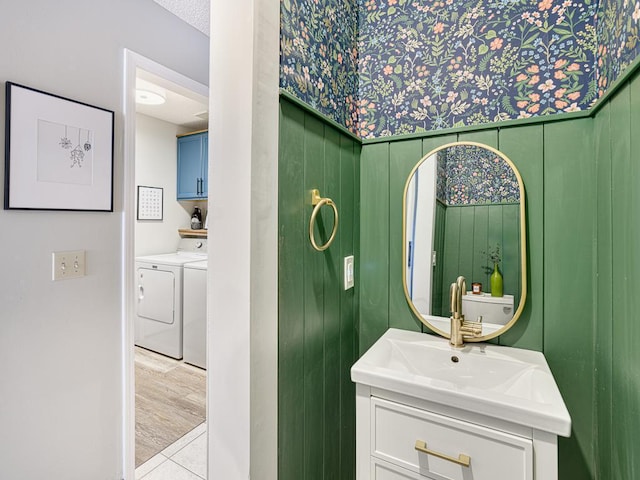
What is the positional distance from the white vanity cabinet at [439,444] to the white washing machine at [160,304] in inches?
96.4

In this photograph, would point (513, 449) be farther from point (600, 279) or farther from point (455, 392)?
point (600, 279)

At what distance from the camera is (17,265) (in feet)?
4.37

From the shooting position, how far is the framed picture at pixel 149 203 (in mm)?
3426

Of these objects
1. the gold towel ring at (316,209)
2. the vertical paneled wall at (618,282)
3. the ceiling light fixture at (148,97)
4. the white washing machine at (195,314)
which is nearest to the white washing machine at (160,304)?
the white washing machine at (195,314)

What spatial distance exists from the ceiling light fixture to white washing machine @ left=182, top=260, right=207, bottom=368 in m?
1.46

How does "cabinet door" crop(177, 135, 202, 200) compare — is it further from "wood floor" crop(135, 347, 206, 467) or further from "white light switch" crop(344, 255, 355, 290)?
"white light switch" crop(344, 255, 355, 290)

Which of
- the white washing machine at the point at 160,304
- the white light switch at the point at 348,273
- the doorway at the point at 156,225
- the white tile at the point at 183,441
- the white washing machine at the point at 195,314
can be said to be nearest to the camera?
the white light switch at the point at 348,273

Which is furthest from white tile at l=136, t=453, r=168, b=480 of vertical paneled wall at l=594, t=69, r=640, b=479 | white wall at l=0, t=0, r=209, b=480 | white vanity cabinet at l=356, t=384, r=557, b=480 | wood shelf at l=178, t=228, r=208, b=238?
wood shelf at l=178, t=228, r=208, b=238

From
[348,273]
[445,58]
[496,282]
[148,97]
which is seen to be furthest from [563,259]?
[148,97]

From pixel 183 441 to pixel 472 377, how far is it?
1.82 metres

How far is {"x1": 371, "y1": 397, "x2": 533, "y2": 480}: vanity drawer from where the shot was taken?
0.81 metres

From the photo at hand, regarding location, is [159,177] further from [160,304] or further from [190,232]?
[160,304]

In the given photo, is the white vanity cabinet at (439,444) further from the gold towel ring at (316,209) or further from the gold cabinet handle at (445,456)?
the gold towel ring at (316,209)

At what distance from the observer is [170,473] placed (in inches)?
69.6
